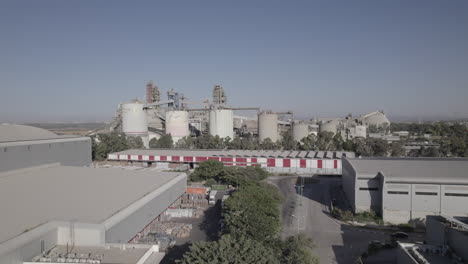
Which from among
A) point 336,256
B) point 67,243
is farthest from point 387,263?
point 67,243

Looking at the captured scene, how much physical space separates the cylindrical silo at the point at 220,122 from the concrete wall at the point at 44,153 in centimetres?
1476

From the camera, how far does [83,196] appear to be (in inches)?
334

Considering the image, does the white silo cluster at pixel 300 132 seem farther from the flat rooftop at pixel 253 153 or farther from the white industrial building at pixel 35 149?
the white industrial building at pixel 35 149

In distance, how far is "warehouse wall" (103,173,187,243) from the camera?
6896mm

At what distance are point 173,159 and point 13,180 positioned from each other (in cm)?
1216

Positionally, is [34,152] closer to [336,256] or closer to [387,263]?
[336,256]

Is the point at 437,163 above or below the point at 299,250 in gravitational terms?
above

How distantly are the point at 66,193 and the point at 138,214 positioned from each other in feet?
6.82

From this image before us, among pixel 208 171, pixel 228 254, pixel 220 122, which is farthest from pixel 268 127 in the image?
pixel 228 254

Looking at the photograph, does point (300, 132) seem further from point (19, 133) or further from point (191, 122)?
point (19, 133)

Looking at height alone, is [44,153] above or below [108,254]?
above

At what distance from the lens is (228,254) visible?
5.77 m

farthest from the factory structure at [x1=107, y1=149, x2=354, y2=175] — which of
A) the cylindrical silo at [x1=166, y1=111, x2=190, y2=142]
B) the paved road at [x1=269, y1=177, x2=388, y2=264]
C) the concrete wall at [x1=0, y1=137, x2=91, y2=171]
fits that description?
the concrete wall at [x1=0, y1=137, x2=91, y2=171]

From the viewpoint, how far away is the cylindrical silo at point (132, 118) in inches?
1104
